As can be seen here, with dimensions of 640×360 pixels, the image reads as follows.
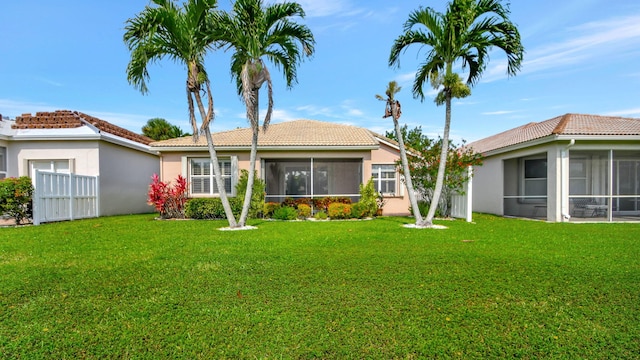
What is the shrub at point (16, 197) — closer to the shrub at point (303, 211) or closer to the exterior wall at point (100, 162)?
the exterior wall at point (100, 162)

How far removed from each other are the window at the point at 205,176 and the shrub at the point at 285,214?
2589 millimetres

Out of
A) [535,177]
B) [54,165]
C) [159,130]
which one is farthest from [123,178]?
[535,177]

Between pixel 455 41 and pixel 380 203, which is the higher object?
pixel 455 41

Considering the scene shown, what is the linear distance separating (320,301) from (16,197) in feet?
38.6

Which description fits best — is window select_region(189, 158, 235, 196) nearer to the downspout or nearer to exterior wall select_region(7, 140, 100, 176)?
exterior wall select_region(7, 140, 100, 176)

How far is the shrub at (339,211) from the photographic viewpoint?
44.4 feet

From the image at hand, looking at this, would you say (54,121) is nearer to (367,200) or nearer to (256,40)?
(256,40)

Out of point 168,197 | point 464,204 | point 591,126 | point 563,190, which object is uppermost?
point 591,126

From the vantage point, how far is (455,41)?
9836mm

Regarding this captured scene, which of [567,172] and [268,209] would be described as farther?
[268,209]

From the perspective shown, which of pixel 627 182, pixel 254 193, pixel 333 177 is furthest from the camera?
pixel 333 177

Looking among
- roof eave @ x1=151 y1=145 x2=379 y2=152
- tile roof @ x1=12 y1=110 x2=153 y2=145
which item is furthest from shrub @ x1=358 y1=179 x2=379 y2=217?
tile roof @ x1=12 y1=110 x2=153 y2=145

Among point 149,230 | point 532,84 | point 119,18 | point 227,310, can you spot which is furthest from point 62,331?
point 532,84

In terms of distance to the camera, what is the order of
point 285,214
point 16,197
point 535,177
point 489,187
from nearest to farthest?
point 16,197 → point 285,214 → point 535,177 → point 489,187
